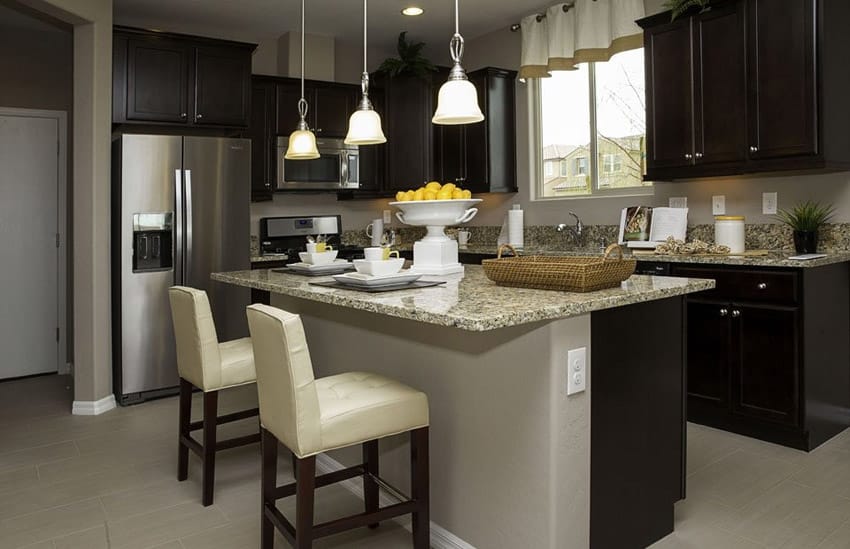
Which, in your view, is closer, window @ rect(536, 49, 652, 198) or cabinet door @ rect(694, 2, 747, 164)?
cabinet door @ rect(694, 2, 747, 164)

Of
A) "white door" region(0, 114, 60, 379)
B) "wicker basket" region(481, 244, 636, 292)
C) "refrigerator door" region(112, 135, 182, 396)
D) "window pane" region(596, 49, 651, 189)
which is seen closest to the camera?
"wicker basket" region(481, 244, 636, 292)

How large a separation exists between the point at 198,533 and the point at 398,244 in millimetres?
3765

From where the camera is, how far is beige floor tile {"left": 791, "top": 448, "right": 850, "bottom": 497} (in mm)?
2707

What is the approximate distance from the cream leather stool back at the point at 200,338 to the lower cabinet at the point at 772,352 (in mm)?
2470

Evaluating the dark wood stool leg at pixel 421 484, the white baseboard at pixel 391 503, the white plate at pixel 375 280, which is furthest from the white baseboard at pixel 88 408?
the dark wood stool leg at pixel 421 484

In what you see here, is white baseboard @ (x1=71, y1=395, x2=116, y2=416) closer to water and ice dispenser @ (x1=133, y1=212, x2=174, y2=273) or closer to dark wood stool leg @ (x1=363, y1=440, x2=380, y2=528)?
water and ice dispenser @ (x1=133, y1=212, x2=174, y2=273)

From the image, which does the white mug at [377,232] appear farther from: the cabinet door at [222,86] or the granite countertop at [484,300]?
the granite countertop at [484,300]

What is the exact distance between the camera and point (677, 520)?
7.83ft

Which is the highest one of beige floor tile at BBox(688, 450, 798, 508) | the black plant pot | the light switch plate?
the light switch plate

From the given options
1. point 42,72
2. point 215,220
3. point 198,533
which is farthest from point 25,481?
point 42,72

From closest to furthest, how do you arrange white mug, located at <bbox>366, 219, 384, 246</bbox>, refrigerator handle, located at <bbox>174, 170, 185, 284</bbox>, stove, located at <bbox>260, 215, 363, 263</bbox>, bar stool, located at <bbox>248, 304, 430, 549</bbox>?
bar stool, located at <bbox>248, 304, 430, 549</bbox>, refrigerator handle, located at <bbox>174, 170, 185, 284</bbox>, stove, located at <bbox>260, 215, 363, 263</bbox>, white mug, located at <bbox>366, 219, 384, 246</bbox>

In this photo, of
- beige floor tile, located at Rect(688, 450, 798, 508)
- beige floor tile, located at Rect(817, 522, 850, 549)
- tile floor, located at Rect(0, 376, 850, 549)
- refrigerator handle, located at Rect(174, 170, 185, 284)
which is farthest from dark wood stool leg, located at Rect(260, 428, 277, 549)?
refrigerator handle, located at Rect(174, 170, 185, 284)

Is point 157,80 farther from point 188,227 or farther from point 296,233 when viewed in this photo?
point 296,233

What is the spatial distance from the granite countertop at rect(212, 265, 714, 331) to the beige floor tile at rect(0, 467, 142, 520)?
1215mm
